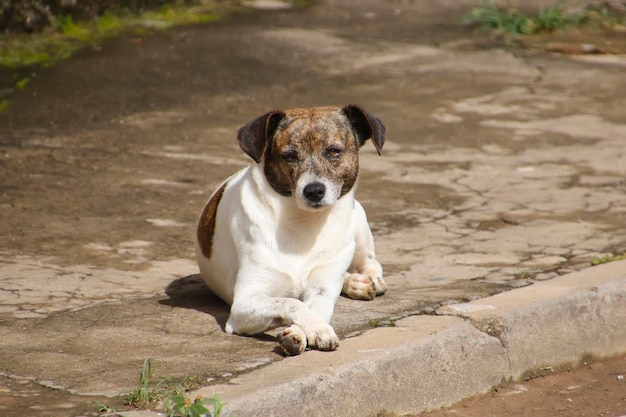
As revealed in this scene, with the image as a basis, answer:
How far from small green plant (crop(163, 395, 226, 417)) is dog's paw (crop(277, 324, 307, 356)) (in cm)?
70

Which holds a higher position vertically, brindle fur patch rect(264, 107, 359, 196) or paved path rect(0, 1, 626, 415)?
brindle fur patch rect(264, 107, 359, 196)

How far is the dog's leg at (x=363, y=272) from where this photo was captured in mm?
5578

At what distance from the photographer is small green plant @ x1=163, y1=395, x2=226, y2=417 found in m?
3.82

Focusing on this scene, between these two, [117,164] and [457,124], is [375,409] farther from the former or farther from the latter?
[457,124]

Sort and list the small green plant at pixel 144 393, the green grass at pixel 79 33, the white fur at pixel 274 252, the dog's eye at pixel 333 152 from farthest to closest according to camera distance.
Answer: the green grass at pixel 79 33 → the dog's eye at pixel 333 152 → the white fur at pixel 274 252 → the small green plant at pixel 144 393

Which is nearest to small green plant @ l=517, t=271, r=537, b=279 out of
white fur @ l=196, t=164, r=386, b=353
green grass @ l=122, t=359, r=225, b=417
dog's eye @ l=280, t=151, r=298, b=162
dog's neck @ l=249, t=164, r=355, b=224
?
white fur @ l=196, t=164, r=386, b=353

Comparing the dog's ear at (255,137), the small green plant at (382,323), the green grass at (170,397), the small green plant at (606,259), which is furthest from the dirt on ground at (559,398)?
the dog's ear at (255,137)

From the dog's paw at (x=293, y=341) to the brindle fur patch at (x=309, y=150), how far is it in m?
0.82

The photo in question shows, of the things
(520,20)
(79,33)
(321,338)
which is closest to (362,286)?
(321,338)

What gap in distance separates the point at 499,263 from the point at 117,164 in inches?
132

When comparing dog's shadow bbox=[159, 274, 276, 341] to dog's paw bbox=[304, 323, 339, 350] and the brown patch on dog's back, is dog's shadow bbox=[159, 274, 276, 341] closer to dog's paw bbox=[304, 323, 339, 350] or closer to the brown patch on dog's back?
the brown patch on dog's back

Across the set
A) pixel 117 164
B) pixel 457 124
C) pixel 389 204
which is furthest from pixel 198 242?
pixel 457 124

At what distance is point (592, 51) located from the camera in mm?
12297

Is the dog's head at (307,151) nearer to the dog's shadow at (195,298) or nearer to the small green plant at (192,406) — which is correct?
the dog's shadow at (195,298)
